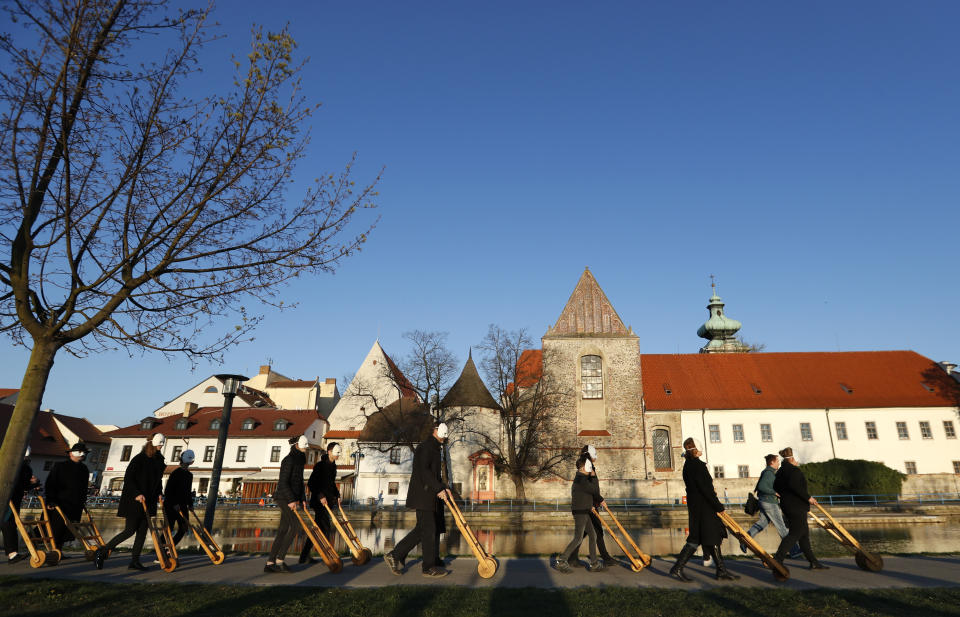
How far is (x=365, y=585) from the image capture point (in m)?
7.14

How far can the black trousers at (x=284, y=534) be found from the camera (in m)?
8.24

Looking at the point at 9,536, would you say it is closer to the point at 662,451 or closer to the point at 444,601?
the point at 444,601

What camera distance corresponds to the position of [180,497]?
32.5 feet

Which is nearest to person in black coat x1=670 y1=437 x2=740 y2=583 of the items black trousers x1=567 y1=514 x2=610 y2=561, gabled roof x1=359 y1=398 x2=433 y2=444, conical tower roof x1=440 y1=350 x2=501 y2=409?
black trousers x1=567 y1=514 x2=610 y2=561

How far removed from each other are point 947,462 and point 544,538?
1316 inches

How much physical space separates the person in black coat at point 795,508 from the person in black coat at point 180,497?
9.87 metres

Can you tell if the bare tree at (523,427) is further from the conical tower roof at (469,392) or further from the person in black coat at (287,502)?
the person in black coat at (287,502)

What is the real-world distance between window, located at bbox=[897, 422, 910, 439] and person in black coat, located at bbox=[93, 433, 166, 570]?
148ft

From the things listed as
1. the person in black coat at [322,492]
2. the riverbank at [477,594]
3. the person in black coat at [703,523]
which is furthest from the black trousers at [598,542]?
the person in black coat at [322,492]

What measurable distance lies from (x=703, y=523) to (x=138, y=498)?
28.4ft

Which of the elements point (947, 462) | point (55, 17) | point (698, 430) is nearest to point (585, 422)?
point (698, 430)

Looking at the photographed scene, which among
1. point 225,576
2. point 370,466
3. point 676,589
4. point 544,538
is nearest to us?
point 676,589

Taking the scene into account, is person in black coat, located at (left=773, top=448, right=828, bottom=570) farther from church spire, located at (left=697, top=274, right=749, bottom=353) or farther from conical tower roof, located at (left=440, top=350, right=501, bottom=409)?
church spire, located at (left=697, top=274, right=749, bottom=353)

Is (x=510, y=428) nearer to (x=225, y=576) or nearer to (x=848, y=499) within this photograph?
(x=848, y=499)
